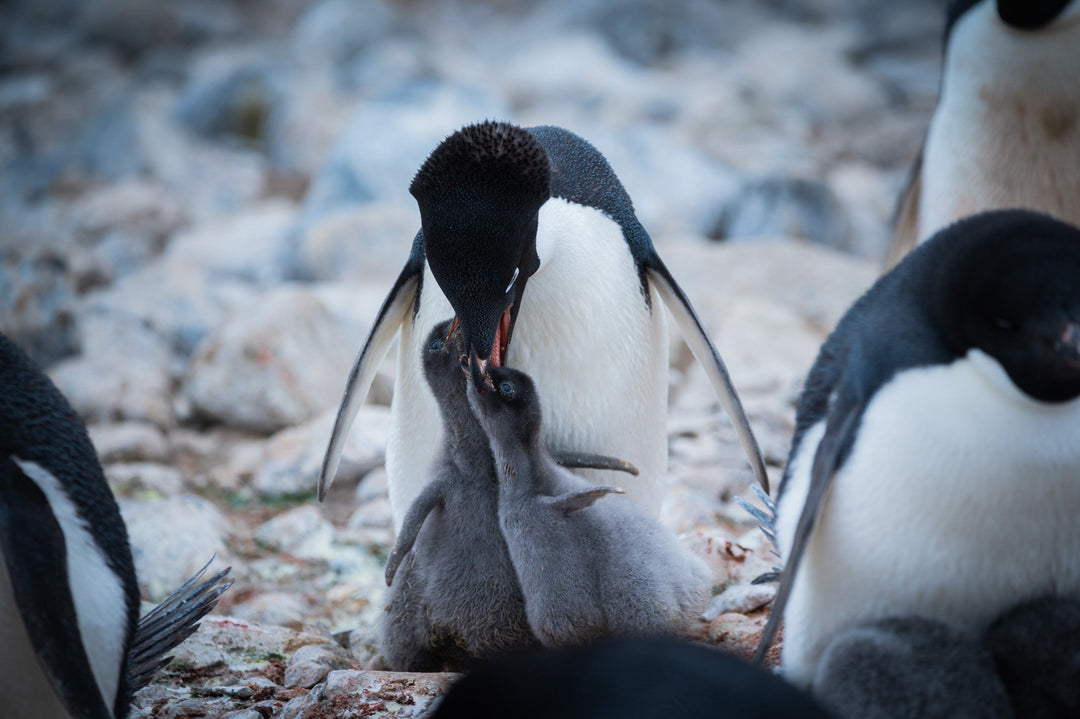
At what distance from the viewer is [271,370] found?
Answer: 4.88 meters

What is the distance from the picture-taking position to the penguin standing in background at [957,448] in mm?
1557

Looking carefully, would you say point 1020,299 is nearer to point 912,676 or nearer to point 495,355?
point 912,676

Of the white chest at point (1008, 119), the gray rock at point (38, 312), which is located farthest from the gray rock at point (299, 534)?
the gray rock at point (38, 312)

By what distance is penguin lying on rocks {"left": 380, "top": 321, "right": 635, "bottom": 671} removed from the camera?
2248 millimetres

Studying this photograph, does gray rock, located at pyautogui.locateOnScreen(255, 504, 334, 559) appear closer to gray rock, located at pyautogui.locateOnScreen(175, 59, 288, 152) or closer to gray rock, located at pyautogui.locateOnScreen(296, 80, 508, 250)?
gray rock, located at pyautogui.locateOnScreen(296, 80, 508, 250)

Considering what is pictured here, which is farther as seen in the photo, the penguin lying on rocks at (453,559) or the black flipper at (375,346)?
the black flipper at (375,346)

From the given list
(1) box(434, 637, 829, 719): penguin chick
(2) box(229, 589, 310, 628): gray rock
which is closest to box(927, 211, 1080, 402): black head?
(1) box(434, 637, 829, 719): penguin chick

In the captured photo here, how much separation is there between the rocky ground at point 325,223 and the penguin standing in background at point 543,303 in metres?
0.43

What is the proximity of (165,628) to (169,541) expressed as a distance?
3.48 feet

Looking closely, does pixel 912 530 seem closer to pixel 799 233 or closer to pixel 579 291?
pixel 579 291

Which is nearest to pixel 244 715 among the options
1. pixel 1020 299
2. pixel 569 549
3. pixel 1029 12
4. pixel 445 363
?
pixel 569 549

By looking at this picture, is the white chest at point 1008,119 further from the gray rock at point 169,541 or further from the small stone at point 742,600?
the gray rock at point 169,541

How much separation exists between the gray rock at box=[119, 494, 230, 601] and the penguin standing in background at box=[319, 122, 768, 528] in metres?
0.68

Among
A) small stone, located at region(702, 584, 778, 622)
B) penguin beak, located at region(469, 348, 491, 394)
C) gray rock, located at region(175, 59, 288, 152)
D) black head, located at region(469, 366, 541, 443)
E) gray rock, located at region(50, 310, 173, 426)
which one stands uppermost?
gray rock, located at region(175, 59, 288, 152)
